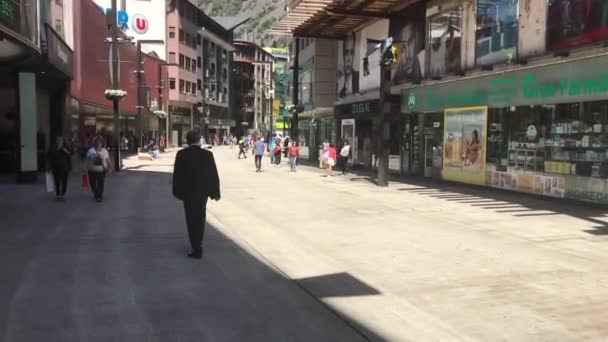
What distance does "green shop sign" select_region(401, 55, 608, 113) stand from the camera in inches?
565

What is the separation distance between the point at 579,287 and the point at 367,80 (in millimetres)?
23755

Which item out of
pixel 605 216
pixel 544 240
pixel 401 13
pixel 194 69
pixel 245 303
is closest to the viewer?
pixel 245 303

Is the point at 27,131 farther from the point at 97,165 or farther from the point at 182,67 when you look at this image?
the point at 182,67

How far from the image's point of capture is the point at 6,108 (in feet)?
75.4

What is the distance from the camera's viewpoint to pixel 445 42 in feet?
72.1

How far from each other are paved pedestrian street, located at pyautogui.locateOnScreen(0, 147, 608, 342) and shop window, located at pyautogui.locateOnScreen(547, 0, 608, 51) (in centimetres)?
408

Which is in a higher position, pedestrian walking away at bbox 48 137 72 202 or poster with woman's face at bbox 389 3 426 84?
poster with woman's face at bbox 389 3 426 84

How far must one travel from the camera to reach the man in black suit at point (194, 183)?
8.03 metres

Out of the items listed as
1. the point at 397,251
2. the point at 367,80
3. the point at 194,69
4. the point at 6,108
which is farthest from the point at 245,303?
the point at 194,69

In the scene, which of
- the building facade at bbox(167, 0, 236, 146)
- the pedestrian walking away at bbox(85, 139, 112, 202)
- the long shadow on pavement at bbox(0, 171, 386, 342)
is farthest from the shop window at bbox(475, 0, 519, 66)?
the building facade at bbox(167, 0, 236, 146)

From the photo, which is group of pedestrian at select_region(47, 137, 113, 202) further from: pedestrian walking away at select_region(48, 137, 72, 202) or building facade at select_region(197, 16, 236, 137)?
building facade at select_region(197, 16, 236, 137)

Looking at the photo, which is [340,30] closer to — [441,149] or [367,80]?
[367,80]

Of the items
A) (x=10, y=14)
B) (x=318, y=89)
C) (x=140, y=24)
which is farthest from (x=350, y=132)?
(x=140, y=24)

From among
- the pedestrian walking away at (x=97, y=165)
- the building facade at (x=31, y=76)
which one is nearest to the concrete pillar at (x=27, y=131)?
the building facade at (x=31, y=76)
